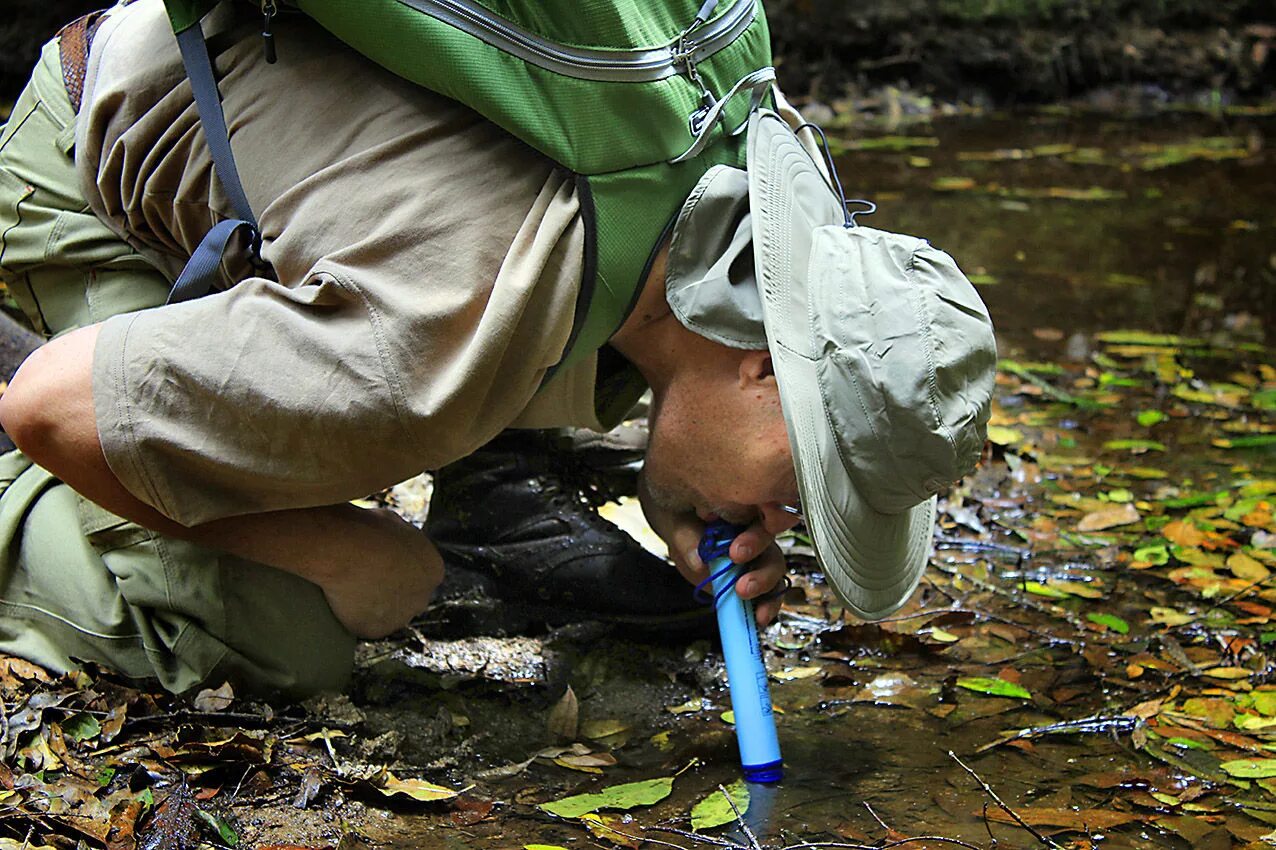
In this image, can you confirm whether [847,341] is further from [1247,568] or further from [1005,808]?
[1247,568]

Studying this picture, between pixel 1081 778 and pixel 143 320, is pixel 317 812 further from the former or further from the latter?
pixel 1081 778

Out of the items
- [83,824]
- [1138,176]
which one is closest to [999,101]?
[1138,176]

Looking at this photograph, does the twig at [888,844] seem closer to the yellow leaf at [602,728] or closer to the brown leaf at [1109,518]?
the yellow leaf at [602,728]

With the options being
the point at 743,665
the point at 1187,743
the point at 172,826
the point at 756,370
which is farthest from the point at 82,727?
the point at 1187,743

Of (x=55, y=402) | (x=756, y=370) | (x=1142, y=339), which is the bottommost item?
(x=1142, y=339)

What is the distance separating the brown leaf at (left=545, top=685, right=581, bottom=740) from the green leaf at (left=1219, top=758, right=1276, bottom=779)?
913mm

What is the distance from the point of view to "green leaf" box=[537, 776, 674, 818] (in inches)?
67.4

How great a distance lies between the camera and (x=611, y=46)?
1646mm

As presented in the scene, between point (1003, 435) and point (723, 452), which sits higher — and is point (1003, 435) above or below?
below

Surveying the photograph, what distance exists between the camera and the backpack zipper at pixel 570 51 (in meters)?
1.59

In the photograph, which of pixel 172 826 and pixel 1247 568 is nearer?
pixel 172 826

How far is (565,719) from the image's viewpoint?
2.00 metres

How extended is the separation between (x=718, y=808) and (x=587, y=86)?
92 centimetres

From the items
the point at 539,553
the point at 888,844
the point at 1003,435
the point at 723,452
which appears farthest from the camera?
the point at 1003,435
